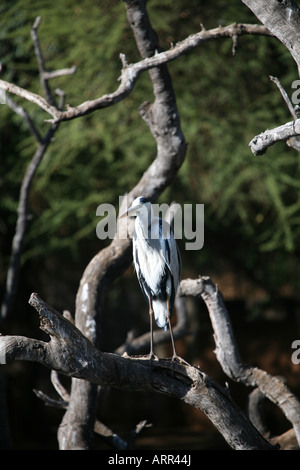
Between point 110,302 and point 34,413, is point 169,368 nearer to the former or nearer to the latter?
point 34,413

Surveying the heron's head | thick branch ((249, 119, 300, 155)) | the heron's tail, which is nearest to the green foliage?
the heron's tail

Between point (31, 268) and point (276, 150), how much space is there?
2.19m

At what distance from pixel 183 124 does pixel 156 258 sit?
2.06 metres

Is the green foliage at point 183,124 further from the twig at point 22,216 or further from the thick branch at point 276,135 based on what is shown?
the thick branch at point 276,135

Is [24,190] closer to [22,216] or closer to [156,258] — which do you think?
[22,216]

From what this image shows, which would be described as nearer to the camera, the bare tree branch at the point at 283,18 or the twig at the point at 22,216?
the bare tree branch at the point at 283,18

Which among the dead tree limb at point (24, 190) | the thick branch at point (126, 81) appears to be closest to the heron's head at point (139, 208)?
the thick branch at point (126, 81)

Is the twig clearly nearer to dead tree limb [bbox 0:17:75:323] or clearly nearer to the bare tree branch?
dead tree limb [bbox 0:17:75:323]

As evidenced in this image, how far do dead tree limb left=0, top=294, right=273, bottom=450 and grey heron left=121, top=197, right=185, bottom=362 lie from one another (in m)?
0.07

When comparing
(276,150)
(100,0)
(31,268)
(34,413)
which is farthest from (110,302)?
(100,0)

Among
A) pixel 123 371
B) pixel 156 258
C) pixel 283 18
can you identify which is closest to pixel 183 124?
pixel 156 258

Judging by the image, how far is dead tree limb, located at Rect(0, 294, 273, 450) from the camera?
59.8 inches

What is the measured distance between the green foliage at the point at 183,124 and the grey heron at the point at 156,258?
179 centimetres

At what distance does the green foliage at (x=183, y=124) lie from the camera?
377 centimetres
